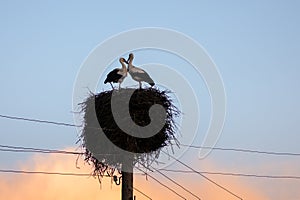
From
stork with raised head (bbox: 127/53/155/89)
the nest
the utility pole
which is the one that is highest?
stork with raised head (bbox: 127/53/155/89)

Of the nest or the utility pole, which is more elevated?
the nest

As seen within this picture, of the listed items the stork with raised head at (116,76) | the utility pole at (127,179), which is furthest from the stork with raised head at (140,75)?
the utility pole at (127,179)

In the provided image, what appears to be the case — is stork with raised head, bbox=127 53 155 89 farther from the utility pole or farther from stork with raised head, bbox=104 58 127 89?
the utility pole

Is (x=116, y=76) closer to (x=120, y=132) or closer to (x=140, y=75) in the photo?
(x=140, y=75)

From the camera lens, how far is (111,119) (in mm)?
7805

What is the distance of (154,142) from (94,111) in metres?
0.92

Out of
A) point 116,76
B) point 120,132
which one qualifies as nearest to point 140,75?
point 116,76

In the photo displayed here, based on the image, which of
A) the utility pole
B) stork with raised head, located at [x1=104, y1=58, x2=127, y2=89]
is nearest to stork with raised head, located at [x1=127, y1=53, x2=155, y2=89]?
stork with raised head, located at [x1=104, y1=58, x2=127, y2=89]

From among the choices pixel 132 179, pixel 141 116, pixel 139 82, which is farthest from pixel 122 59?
pixel 132 179

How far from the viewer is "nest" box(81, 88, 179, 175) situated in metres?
7.73

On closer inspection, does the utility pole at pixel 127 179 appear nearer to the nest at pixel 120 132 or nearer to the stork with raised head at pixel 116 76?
the nest at pixel 120 132

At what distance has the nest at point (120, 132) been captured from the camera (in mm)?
7730

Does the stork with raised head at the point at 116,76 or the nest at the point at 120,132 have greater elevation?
the stork with raised head at the point at 116,76

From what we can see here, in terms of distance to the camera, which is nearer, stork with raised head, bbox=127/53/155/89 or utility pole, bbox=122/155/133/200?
utility pole, bbox=122/155/133/200
